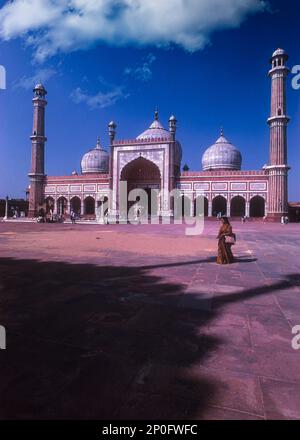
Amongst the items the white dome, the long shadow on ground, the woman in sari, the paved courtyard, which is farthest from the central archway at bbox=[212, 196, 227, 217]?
the long shadow on ground

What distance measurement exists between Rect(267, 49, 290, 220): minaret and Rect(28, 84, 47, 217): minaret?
74.1 ft

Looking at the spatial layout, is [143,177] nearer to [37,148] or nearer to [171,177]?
[171,177]

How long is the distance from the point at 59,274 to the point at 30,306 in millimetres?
1670

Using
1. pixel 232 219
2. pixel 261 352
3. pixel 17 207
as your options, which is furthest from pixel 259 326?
pixel 17 207

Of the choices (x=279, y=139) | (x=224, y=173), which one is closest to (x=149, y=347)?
(x=279, y=139)

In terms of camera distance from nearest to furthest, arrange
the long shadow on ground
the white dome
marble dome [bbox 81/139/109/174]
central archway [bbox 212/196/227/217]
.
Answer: the long shadow on ground
the white dome
central archway [bbox 212/196/227/217]
marble dome [bbox 81/139/109/174]

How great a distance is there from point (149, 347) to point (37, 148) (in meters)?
34.6

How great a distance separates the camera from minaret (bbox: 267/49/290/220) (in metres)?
27.2

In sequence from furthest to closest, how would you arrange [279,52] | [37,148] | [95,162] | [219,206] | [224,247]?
[95,162] → [219,206] → [37,148] → [279,52] → [224,247]

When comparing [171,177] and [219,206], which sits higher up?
[171,177]

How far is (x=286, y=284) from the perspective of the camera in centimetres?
443

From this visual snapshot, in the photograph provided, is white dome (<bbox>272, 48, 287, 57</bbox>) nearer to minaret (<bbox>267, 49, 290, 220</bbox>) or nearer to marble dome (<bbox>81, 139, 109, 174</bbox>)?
minaret (<bbox>267, 49, 290, 220</bbox>)

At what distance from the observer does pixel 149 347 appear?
90.5 inches

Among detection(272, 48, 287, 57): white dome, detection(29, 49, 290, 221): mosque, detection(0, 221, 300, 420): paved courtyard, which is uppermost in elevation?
detection(272, 48, 287, 57): white dome
